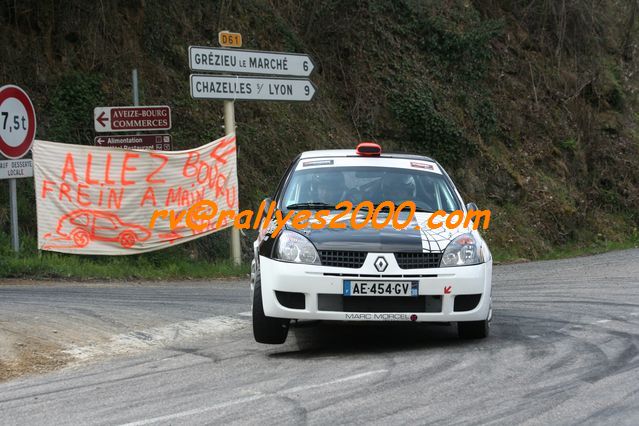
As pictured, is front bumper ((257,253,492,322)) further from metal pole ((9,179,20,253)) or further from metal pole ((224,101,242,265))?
metal pole ((224,101,242,265))

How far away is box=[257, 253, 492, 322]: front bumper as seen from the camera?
8.02m

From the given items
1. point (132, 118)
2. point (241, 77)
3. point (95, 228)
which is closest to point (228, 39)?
point (241, 77)

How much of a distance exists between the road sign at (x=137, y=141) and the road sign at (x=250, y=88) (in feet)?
4.32

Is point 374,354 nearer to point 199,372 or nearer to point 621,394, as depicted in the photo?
point 199,372

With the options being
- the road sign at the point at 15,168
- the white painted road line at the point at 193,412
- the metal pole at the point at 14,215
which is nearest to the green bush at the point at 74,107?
the road sign at the point at 15,168

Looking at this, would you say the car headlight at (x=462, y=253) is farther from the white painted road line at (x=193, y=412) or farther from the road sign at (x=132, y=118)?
the road sign at (x=132, y=118)

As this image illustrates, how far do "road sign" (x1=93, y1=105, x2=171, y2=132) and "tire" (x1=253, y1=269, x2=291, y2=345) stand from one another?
8.09 metres

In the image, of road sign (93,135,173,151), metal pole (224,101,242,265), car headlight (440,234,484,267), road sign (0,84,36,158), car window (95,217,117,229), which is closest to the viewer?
car headlight (440,234,484,267)

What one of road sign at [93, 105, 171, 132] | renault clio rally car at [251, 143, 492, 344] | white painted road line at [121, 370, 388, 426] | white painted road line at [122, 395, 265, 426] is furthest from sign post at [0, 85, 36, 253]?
white painted road line at [122, 395, 265, 426]

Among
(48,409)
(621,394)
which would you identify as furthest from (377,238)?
(48,409)

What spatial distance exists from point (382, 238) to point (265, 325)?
1.26m

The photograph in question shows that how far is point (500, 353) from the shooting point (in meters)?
8.10

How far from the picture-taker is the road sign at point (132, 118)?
16.0 m

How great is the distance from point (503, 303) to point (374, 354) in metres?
3.90
